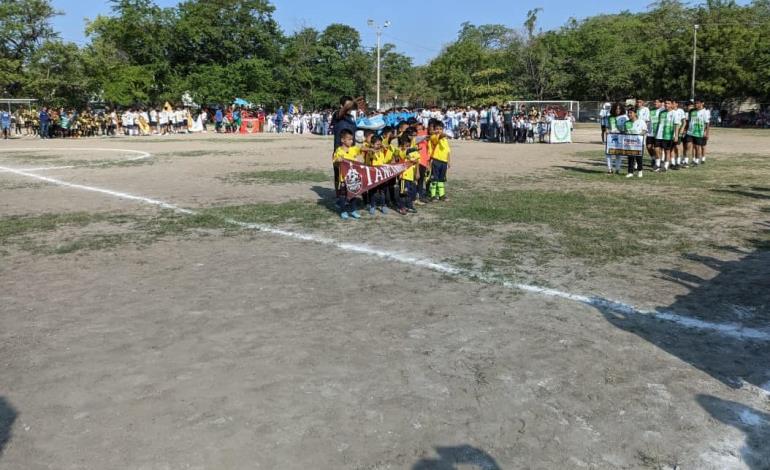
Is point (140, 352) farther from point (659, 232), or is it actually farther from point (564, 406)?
point (659, 232)

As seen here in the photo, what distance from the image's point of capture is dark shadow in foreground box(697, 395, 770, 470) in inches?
143

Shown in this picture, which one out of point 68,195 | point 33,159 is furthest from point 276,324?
point 33,159

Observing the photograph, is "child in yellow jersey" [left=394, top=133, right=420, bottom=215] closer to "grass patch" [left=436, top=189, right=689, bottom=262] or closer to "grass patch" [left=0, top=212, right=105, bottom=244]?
"grass patch" [left=436, top=189, right=689, bottom=262]

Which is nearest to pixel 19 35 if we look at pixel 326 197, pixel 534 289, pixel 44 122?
pixel 44 122

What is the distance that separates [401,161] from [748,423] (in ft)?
26.8

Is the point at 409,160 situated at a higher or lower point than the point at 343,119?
lower

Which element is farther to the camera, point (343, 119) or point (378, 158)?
point (343, 119)

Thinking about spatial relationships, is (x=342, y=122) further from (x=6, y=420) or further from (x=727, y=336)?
(x=6, y=420)

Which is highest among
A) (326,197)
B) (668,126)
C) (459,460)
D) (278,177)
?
(668,126)

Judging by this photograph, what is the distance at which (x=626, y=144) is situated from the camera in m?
16.4

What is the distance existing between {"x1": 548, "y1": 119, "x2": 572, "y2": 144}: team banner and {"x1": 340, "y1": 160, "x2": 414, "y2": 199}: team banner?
2257 cm

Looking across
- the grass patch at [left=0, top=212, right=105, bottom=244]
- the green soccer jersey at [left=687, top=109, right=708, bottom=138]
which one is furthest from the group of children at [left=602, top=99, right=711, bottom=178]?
the grass patch at [left=0, top=212, right=105, bottom=244]

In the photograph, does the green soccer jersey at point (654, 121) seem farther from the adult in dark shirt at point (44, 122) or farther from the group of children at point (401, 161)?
the adult in dark shirt at point (44, 122)

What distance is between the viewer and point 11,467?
3.54 metres
